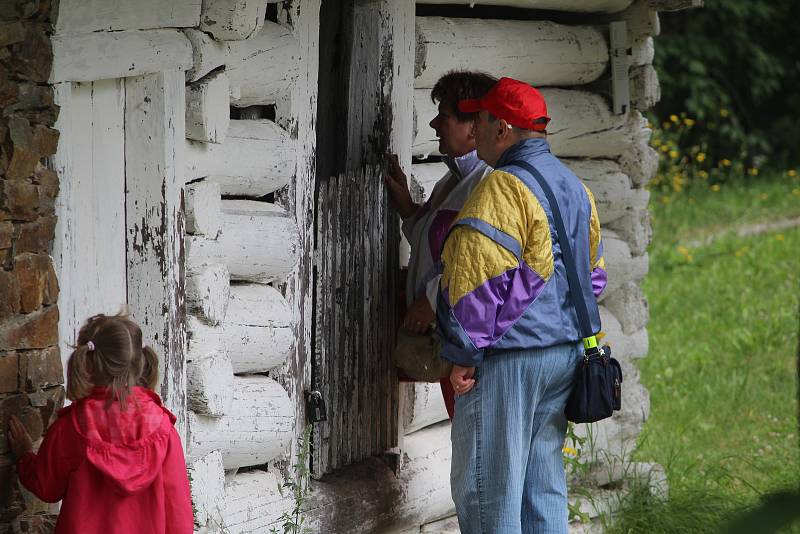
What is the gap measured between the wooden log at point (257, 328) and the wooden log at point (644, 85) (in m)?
2.53

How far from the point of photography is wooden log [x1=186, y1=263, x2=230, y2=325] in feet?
11.3

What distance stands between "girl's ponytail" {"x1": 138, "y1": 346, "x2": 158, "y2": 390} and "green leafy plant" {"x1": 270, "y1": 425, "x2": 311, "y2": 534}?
1044mm

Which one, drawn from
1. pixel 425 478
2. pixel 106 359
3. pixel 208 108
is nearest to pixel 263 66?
pixel 208 108

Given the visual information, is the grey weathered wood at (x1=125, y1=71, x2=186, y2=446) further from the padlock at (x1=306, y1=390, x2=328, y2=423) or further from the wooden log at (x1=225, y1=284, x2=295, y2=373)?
the padlock at (x1=306, y1=390, x2=328, y2=423)

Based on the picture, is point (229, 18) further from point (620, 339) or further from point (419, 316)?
point (620, 339)

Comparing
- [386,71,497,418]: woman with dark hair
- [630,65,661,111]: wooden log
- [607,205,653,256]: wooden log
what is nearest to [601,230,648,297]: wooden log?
[607,205,653,256]: wooden log

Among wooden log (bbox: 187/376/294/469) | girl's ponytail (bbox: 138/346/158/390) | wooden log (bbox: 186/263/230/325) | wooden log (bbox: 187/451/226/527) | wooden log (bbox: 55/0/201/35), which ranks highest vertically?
wooden log (bbox: 55/0/201/35)

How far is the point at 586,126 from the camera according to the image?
5598 millimetres

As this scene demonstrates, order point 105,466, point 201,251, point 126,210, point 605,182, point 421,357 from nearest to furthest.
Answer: point 105,466, point 126,210, point 201,251, point 421,357, point 605,182

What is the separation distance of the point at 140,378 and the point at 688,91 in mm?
13619

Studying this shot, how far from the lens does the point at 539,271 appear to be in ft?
11.5

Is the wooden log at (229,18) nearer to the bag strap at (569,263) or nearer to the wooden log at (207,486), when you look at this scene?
the bag strap at (569,263)

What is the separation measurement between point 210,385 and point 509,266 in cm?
100

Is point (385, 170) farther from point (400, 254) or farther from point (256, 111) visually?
point (256, 111)
